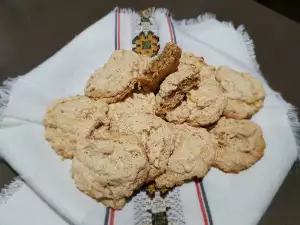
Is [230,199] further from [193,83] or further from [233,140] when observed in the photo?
[193,83]

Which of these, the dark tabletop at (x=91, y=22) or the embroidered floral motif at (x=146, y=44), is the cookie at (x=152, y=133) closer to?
the embroidered floral motif at (x=146, y=44)

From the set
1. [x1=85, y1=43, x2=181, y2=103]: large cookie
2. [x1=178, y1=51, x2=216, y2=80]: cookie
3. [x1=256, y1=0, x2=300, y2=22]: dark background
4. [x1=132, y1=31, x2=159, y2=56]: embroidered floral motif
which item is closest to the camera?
[x1=85, y1=43, x2=181, y2=103]: large cookie

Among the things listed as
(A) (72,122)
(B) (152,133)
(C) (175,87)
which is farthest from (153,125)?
(A) (72,122)

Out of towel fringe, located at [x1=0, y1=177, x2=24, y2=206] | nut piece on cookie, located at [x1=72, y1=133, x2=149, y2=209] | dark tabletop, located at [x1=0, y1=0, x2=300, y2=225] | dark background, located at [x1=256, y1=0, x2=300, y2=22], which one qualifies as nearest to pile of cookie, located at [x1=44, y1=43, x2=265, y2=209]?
nut piece on cookie, located at [x1=72, y1=133, x2=149, y2=209]

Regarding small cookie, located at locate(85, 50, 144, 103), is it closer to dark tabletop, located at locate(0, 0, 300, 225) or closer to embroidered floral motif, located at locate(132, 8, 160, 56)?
embroidered floral motif, located at locate(132, 8, 160, 56)

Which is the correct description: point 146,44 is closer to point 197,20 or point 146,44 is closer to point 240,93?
point 197,20

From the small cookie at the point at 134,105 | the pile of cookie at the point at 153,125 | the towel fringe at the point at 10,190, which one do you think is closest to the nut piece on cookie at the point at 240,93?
the pile of cookie at the point at 153,125
